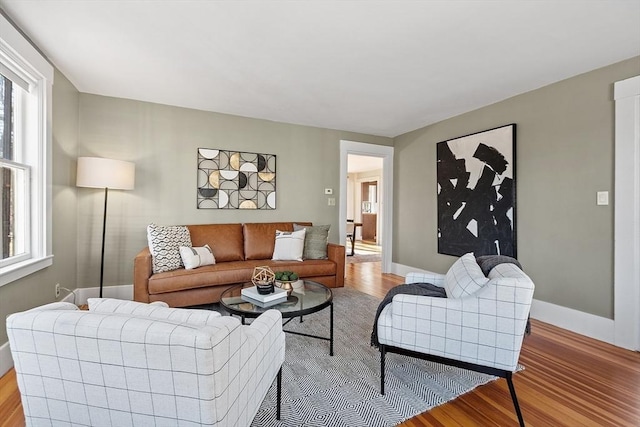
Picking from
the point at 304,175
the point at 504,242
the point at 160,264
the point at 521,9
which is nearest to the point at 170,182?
the point at 160,264

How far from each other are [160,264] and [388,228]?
3.46 meters

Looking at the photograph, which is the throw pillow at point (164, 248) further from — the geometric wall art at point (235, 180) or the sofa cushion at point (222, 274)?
the geometric wall art at point (235, 180)

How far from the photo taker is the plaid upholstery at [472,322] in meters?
1.53

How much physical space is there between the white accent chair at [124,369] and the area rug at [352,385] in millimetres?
800

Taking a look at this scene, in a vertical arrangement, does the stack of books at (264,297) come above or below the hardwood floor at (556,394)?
above

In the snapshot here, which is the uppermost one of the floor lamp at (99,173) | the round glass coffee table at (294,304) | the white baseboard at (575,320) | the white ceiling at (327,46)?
the white ceiling at (327,46)

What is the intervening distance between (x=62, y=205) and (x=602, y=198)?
16.3ft

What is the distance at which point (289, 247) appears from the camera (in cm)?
370

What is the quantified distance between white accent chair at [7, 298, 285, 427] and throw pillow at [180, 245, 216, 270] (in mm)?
2127

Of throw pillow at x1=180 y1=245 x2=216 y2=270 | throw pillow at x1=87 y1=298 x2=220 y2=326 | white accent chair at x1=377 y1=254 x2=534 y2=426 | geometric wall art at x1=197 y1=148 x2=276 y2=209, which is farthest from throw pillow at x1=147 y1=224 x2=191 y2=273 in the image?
white accent chair at x1=377 y1=254 x2=534 y2=426

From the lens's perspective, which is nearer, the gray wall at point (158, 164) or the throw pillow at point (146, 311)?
the throw pillow at point (146, 311)

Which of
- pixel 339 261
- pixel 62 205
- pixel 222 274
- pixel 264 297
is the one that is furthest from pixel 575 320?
pixel 62 205

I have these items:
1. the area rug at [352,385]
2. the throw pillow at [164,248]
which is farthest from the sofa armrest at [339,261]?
the throw pillow at [164,248]

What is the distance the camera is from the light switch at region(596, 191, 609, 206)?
2.64m
